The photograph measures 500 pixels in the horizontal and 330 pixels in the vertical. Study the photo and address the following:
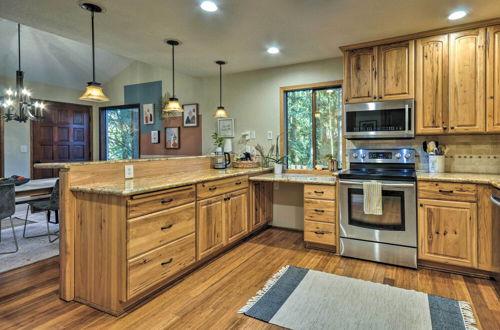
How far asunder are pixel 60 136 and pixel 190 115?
2.95 meters

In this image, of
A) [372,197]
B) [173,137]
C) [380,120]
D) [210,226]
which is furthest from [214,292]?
[173,137]

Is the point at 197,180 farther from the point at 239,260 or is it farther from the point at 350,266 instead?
the point at 350,266

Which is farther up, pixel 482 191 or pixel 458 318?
pixel 482 191

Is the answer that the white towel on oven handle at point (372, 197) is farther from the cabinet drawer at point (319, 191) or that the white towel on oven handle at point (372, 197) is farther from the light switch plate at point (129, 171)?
the light switch plate at point (129, 171)

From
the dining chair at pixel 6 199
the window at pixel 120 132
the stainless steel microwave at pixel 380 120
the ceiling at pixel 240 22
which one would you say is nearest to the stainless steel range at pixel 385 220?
the stainless steel microwave at pixel 380 120

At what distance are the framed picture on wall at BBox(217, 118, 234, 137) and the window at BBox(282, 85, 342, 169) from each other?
0.85 metres

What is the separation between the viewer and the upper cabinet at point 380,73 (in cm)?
304

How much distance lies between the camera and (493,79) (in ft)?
8.88

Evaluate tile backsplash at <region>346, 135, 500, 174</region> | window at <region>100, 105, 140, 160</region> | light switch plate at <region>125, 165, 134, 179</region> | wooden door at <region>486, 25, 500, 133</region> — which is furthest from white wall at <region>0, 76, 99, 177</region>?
wooden door at <region>486, 25, 500, 133</region>

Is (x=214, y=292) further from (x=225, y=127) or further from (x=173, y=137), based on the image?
(x=173, y=137)

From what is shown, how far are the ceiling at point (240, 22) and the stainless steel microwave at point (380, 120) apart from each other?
70cm

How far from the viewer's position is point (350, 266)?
2.87m

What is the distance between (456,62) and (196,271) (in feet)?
10.4

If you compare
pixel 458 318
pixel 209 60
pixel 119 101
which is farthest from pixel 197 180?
pixel 119 101
